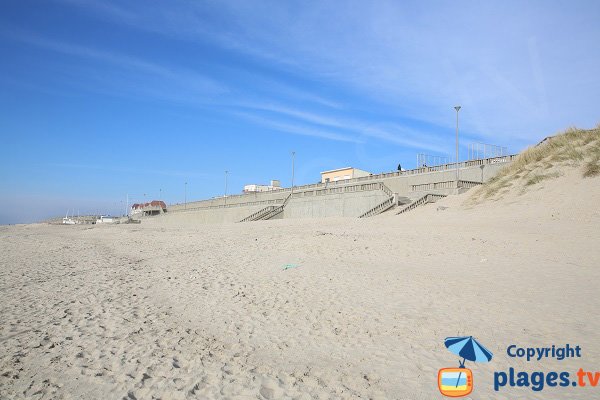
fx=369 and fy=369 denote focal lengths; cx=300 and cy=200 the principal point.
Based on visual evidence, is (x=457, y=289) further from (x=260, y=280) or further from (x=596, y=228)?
(x=596, y=228)

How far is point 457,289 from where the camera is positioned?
925 cm

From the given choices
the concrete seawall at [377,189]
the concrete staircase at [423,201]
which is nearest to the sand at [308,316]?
the concrete staircase at [423,201]

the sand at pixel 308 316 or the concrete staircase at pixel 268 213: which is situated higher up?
the concrete staircase at pixel 268 213

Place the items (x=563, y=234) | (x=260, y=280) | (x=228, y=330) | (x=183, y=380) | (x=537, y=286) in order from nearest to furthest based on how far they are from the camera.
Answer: (x=183, y=380)
(x=228, y=330)
(x=537, y=286)
(x=260, y=280)
(x=563, y=234)

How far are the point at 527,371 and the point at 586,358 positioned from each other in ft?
3.46

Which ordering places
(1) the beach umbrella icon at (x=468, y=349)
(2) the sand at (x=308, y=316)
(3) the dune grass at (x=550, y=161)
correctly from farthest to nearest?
(3) the dune grass at (x=550, y=161), (1) the beach umbrella icon at (x=468, y=349), (2) the sand at (x=308, y=316)

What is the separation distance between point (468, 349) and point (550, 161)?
2090cm

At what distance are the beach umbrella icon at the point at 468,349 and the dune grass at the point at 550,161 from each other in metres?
17.7

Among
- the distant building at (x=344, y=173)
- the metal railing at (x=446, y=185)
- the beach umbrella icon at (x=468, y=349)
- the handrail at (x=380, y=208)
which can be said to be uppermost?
the distant building at (x=344, y=173)

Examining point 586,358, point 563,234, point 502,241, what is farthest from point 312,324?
point 563,234

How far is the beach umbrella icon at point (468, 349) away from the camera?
5883 millimetres

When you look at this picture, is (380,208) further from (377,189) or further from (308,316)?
(308,316)

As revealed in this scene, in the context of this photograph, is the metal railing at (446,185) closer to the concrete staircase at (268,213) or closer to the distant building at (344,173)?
the concrete staircase at (268,213)

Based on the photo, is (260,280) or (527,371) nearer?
(527,371)
